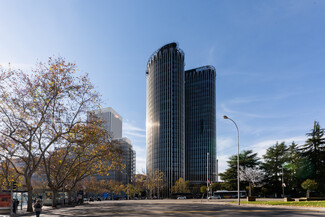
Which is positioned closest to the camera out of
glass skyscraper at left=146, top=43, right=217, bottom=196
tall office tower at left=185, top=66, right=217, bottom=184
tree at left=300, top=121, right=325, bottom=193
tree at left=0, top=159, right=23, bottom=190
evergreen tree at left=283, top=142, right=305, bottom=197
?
tree at left=0, top=159, right=23, bottom=190

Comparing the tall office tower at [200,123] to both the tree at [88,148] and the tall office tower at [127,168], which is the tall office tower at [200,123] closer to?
the tall office tower at [127,168]

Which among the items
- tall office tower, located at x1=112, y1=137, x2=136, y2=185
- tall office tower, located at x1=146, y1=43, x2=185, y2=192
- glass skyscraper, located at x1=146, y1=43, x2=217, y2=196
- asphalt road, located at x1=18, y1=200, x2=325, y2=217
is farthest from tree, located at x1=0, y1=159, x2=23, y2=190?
tall office tower, located at x1=112, y1=137, x2=136, y2=185

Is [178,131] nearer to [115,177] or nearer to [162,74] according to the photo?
[162,74]

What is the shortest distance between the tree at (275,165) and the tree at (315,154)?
17.7 meters

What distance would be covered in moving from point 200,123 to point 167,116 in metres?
24.5

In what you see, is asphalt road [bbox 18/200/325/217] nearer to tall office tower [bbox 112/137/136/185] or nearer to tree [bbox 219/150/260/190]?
tree [bbox 219/150/260/190]

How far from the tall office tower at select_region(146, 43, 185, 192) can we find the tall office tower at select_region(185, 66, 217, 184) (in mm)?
10639

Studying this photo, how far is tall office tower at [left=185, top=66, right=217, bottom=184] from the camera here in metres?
157

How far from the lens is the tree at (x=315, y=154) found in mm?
61906

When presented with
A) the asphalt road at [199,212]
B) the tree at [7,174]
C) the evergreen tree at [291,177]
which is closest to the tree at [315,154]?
the evergreen tree at [291,177]

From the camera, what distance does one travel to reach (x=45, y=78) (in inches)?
1177

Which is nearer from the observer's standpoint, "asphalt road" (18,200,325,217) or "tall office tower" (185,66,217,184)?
"asphalt road" (18,200,325,217)

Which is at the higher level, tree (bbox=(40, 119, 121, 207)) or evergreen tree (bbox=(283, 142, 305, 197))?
tree (bbox=(40, 119, 121, 207))

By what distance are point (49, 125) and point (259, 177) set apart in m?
64.9
